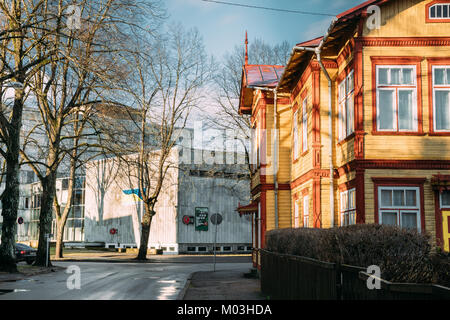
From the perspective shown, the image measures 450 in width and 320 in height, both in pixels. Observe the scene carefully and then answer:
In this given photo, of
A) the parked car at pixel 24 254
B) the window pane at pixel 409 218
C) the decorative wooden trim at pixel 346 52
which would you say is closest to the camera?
the window pane at pixel 409 218

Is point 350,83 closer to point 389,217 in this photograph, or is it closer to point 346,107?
point 346,107

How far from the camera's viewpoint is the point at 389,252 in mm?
7613

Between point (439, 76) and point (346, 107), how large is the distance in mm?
2762

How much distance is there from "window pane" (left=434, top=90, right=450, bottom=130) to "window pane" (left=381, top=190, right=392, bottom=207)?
220 cm

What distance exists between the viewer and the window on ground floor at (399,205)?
48.9 ft

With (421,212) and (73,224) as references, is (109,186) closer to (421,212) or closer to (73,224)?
(73,224)

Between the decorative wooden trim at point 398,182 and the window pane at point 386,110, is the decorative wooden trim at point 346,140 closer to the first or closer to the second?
the window pane at point 386,110

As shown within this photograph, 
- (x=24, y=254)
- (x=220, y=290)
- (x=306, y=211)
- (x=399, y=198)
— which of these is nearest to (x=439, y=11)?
(x=399, y=198)

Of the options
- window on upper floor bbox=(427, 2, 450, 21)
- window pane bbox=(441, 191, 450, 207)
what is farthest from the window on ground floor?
window on upper floor bbox=(427, 2, 450, 21)

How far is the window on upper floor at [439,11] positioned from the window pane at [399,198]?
4849mm

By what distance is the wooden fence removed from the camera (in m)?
6.19

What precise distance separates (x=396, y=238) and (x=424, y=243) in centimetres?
38

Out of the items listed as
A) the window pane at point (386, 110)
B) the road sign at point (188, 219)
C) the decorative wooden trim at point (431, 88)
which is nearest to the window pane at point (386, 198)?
the window pane at point (386, 110)

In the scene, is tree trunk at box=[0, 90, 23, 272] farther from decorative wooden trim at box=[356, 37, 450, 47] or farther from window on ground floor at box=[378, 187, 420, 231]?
window on ground floor at box=[378, 187, 420, 231]
